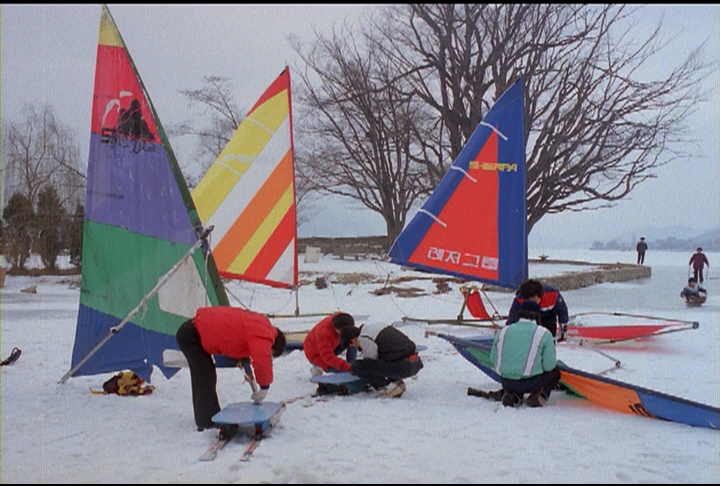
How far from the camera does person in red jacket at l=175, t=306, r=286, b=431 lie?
4.74 metres

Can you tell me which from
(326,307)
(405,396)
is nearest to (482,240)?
(405,396)

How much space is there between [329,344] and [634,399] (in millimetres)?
2726

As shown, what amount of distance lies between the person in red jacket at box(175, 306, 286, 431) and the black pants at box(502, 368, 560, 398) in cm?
206

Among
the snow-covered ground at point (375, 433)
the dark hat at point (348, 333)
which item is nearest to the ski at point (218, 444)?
the snow-covered ground at point (375, 433)

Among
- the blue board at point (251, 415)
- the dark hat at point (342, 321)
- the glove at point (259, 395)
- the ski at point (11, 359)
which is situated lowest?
the ski at point (11, 359)

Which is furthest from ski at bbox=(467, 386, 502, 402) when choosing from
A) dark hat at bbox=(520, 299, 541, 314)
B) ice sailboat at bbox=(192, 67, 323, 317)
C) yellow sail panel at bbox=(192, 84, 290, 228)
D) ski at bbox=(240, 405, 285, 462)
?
yellow sail panel at bbox=(192, 84, 290, 228)

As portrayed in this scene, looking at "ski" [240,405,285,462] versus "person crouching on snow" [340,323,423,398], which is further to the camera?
"person crouching on snow" [340,323,423,398]

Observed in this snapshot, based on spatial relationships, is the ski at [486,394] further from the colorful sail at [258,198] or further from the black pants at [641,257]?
the black pants at [641,257]

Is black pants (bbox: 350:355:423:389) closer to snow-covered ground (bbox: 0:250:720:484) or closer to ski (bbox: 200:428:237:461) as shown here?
snow-covered ground (bbox: 0:250:720:484)

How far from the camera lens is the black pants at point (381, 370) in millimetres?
5957

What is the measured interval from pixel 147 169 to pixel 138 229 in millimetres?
555

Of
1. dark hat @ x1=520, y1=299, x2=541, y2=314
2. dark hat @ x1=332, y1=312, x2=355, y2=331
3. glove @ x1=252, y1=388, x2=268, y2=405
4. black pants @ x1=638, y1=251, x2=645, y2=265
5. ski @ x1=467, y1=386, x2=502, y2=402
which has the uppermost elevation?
black pants @ x1=638, y1=251, x2=645, y2=265

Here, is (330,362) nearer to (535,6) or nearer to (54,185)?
(535,6)

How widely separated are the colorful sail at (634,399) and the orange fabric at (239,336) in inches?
93.8
